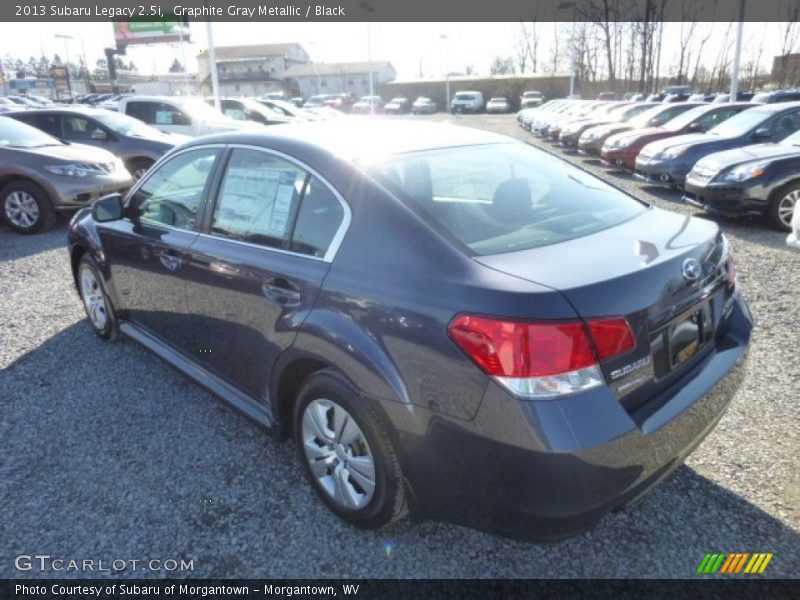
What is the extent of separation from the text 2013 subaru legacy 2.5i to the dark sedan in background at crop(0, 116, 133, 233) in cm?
606

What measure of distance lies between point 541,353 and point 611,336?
0.26 meters

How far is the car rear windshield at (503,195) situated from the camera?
7.58ft

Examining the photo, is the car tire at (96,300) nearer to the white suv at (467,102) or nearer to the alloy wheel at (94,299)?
the alloy wheel at (94,299)

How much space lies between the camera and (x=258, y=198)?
2.84 m

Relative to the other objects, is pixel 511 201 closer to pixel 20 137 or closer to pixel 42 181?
pixel 42 181

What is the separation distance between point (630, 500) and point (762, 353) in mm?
2606

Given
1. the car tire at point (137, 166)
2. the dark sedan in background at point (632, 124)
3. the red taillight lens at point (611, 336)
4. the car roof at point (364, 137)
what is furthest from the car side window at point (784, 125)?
the car tire at point (137, 166)

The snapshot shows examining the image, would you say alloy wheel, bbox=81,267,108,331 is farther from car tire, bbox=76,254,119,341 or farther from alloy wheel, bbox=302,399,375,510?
alloy wheel, bbox=302,399,375,510

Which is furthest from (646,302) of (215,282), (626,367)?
(215,282)

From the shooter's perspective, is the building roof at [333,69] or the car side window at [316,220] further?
the building roof at [333,69]

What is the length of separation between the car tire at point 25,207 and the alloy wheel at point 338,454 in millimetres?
7579
